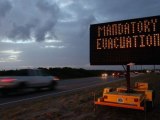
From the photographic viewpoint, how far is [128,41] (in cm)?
1041

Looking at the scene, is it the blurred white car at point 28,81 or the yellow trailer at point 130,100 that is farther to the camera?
the blurred white car at point 28,81

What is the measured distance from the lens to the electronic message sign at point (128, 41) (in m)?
10.0


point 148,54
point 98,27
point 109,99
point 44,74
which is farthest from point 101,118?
point 44,74

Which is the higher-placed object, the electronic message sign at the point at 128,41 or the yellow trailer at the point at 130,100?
the electronic message sign at the point at 128,41

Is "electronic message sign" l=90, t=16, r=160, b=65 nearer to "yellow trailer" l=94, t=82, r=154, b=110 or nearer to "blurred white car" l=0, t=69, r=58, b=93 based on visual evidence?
"yellow trailer" l=94, t=82, r=154, b=110

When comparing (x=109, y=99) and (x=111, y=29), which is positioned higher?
(x=111, y=29)

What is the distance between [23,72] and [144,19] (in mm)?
11736

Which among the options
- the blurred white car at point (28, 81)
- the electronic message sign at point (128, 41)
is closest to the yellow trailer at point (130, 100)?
the electronic message sign at point (128, 41)

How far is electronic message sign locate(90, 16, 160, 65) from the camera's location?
1003 cm

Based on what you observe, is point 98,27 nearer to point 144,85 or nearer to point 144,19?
point 144,19

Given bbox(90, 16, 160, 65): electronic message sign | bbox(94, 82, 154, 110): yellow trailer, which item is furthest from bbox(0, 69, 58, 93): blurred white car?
bbox(94, 82, 154, 110): yellow trailer


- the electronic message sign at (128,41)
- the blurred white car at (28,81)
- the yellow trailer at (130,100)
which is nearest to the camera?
the yellow trailer at (130,100)

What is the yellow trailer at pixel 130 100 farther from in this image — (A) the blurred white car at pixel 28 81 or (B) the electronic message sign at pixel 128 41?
(A) the blurred white car at pixel 28 81

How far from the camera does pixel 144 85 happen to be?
39.7 feet
